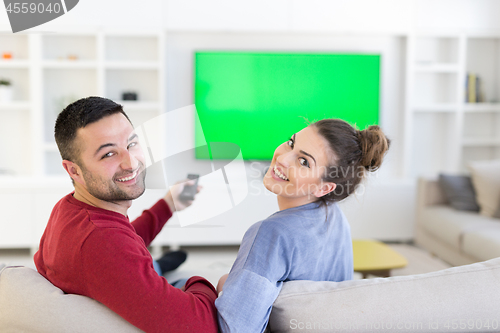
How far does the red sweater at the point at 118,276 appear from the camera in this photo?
0.82 meters

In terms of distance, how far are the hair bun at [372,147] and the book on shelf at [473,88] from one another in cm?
344

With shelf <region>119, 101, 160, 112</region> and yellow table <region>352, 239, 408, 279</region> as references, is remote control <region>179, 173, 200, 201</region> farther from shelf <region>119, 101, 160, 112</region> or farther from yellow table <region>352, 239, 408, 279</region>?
shelf <region>119, 101, 160, 112</region>

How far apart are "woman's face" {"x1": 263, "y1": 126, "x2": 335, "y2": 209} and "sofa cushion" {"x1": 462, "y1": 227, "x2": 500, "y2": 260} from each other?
189 centimetres

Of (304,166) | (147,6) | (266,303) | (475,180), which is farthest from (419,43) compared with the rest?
(266,303)

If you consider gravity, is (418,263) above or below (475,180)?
below

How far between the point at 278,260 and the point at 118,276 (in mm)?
334

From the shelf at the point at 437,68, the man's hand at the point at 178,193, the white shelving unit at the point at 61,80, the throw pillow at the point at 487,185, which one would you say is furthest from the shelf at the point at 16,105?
the throw pillow at the point at 487,185

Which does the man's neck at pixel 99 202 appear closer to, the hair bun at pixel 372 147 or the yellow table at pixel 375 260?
the hair bun at pixel 372 147

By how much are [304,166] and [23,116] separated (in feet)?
11.3

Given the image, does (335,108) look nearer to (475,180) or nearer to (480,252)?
(475,180)

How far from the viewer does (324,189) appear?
1097mm

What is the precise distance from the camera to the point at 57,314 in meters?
0.83

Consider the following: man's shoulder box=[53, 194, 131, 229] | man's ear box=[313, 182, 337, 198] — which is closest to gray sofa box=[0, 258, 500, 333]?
man's shoulder box=[53, 194, 131, 229]

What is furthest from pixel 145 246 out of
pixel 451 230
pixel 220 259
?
pixel 451 230
